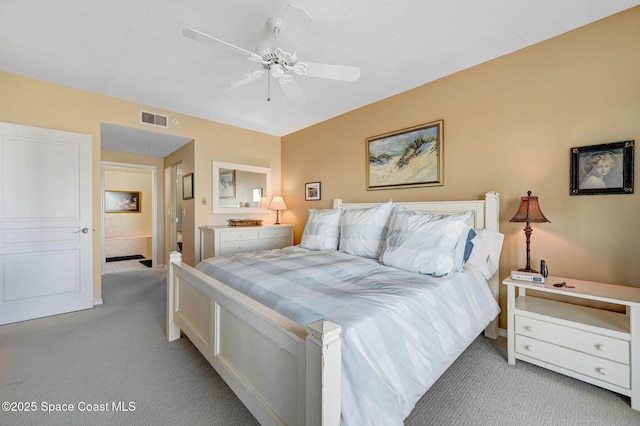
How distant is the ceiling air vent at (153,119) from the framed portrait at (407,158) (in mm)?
2736

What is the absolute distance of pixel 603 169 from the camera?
191 centimetres

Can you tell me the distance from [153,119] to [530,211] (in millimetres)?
4249

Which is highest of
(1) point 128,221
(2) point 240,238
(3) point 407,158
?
(3) point 407,158

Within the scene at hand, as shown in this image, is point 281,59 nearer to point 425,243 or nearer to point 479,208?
point 425,243

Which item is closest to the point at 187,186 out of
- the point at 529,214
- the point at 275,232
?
the point at 275,232

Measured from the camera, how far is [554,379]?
5.90ft

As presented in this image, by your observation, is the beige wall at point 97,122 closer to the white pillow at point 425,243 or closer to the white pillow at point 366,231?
the white pillow at point 366,231

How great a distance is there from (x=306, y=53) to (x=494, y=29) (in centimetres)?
146

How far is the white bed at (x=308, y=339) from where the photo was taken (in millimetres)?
890

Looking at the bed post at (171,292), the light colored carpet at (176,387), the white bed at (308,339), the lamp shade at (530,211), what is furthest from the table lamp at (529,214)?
the bed post at (171,292)

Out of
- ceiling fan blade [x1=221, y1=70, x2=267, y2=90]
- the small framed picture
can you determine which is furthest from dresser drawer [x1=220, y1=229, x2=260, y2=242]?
ceiling fan blade [x1=221, y1=70, x2=267, y2=90]

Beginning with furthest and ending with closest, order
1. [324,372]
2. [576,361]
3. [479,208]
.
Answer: [479,208] → [576,361] → [324,372]

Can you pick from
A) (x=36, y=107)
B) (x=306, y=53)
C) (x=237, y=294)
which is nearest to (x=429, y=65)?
(x=306, y=53)

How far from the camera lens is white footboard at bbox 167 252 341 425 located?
85 centimetres
